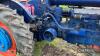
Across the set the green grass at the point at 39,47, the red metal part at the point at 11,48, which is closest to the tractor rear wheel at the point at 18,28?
the red metal part at the point at 11,48

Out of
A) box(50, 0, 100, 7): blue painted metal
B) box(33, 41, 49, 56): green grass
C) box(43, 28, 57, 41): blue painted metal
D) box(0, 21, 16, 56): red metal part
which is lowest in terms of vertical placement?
box(33, 41, 49, 56): green grass

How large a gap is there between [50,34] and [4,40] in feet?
4.43

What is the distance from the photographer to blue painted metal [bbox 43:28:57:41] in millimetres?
5535

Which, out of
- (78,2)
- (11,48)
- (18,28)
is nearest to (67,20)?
(78,2)

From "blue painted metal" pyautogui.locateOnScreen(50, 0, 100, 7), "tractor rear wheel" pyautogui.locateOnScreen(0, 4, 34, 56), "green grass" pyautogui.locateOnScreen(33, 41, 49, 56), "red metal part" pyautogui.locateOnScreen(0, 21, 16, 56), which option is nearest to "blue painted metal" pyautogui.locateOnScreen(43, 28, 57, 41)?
"green grass" pyautogui.locateOnScreen(33, 41, 49, 56)

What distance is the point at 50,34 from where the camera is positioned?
18.2 feet

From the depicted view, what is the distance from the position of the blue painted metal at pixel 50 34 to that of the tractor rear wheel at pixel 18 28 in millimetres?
889

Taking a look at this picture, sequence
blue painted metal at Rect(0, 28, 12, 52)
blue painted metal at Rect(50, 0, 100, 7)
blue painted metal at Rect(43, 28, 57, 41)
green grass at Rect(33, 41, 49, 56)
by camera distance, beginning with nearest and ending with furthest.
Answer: blue painted metal at Rect(0, 28, 12, 52) → blue painted metal at Rect(43, 28, 57, 41) → blue painted metal at Rect(50, 0, 100, 7) → green grass at Rect(33, 41, 49, 56)

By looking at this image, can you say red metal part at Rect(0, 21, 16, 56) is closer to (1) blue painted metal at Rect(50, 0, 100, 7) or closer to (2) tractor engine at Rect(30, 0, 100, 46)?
(2) tractor engine at Rect(30, 0, 100, 46)

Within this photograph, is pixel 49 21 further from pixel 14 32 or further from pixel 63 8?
pixel 14 32

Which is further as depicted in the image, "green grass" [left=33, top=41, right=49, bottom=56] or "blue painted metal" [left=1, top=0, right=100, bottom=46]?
"green grass" [left=33, top=41, right=49, bottom=56]

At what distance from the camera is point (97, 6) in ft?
19.7

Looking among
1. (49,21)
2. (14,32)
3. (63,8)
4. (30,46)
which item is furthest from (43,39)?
(14,32)

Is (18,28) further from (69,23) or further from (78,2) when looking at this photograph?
(78,2)
